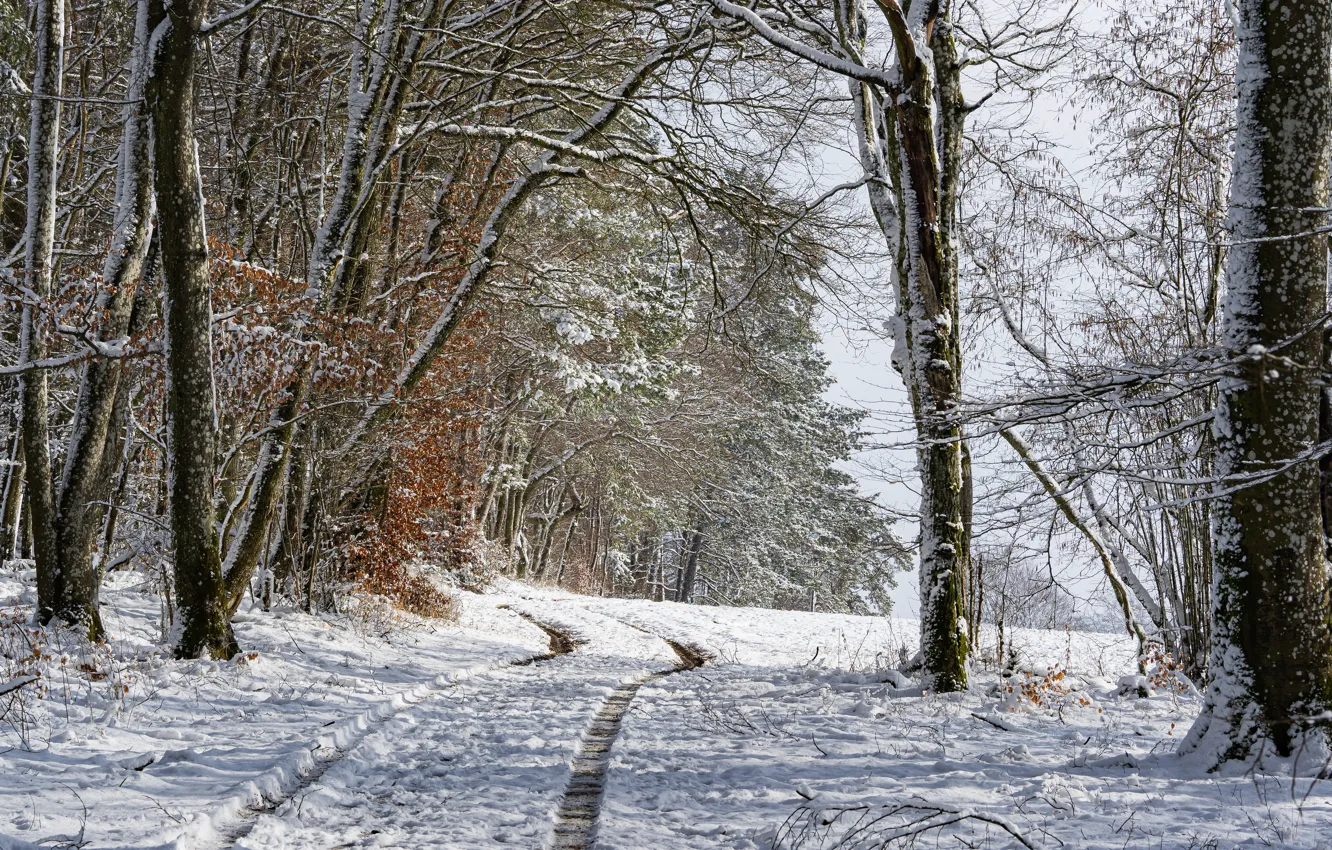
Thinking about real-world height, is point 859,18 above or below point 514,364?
above

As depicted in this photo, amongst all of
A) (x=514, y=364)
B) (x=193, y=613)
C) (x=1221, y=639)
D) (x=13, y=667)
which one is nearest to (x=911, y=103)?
(x=1221, y=639)

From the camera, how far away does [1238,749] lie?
5047 millimetres

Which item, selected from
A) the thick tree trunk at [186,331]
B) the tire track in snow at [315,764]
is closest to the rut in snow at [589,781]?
the tire track in snow at [315,764]

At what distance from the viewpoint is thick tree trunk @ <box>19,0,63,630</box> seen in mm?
8547

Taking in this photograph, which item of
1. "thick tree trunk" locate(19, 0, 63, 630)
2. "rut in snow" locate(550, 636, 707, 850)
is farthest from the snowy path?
"thick tree trunk" locate(19, 0, 63, 630)

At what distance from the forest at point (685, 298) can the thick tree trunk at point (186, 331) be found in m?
0.03

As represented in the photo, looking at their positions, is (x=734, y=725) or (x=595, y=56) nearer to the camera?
(x=734, y=725)

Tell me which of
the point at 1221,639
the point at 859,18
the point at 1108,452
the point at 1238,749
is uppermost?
the point at 859,18

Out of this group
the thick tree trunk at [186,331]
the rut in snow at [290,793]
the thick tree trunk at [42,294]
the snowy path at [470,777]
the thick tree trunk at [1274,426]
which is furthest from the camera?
the thick tree trunk at [42,294]

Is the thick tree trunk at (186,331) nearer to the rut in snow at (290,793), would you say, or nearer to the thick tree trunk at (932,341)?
the rut in snow at (290,793)

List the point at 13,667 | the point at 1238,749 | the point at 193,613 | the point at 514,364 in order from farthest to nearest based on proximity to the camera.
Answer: the point at 514,364 → the point at 193,613 → the point at 13,667 → the point at 1238,749

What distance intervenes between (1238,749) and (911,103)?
592cm

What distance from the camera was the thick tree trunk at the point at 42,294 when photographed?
8547 mm

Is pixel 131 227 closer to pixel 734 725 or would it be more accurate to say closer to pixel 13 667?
pixel 13 667
